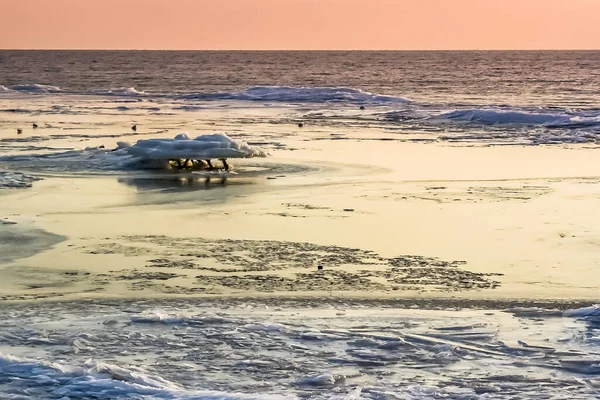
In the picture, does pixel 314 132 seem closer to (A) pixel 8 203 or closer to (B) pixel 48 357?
(A) pixel 8 203

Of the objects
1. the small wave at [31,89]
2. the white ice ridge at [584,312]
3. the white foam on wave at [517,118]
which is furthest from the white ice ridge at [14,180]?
the small wave at [31,89]

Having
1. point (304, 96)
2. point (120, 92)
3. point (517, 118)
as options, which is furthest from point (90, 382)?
point (120, 92)

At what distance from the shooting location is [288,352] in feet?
27.8

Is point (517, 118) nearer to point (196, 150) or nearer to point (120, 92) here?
point (196, 150)

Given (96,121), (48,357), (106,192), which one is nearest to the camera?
(48,357)

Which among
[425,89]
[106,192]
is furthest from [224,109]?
[106,192]

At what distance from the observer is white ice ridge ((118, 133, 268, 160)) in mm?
20062

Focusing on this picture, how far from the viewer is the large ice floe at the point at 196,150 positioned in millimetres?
20062

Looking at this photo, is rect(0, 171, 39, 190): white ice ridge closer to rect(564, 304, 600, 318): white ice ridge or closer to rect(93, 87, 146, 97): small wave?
rect(564, 304, 600, 318): white ice ridge

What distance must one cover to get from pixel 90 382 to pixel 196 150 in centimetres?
1276

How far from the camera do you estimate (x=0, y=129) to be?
105 ft

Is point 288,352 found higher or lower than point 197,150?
lower

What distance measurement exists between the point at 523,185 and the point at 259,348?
406 inches

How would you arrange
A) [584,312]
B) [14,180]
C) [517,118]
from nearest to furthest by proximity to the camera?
[584,312], [14,180], [517,118]
